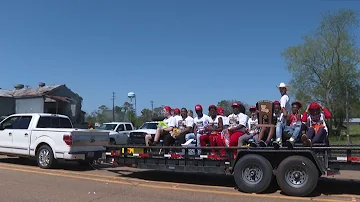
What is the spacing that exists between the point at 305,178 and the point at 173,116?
14.8 ft

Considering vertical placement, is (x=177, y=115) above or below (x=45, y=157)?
above

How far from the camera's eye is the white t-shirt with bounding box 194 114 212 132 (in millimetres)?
10195

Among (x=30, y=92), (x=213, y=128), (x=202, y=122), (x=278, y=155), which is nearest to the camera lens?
(x=278, y=155)

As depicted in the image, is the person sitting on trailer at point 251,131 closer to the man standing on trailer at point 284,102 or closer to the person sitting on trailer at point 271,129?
the person sitting on trailer at point 271,129

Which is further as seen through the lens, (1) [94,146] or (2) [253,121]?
(1) [94,146]

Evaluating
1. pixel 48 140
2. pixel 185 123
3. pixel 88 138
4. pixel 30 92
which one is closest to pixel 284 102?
pixel 185 123

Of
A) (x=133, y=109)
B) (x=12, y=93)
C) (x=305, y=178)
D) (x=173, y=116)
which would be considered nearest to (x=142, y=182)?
(x=173, y=116)

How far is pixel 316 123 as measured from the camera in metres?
8.61

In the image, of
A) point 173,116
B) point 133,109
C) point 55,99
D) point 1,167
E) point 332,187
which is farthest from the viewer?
point 133,109

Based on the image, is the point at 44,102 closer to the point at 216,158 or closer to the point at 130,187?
the point at 130,187

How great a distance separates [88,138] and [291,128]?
6505 millimetres

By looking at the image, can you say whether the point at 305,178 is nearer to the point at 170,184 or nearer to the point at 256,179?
the point at 256,179

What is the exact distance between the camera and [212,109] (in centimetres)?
1021

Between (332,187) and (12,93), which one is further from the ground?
(12,93)
